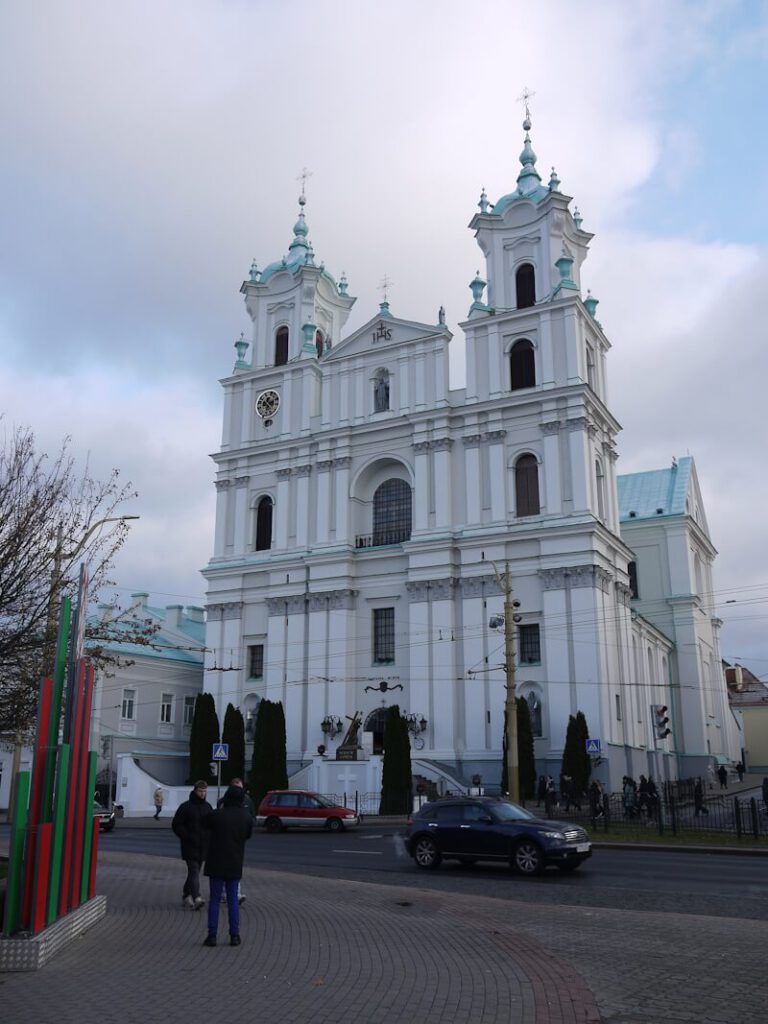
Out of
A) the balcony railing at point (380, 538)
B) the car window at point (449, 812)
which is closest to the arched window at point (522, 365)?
the balcony railing at point (380, 538)

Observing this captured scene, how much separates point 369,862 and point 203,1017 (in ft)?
48.6

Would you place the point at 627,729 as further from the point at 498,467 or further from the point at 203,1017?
the point at 203,1017

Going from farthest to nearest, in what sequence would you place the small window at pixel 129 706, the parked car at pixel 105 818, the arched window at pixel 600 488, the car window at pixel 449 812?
the small window at pixel 129 706 → the arched window at pixel 600 488 → the parked car at pixel 105 818 → the car window at pixel 449 812

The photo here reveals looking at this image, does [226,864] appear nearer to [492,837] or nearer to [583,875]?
[492,837]

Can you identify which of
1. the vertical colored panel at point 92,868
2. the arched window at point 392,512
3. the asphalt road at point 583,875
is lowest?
the asphalt road at point 583,875

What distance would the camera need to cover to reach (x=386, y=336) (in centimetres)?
5331

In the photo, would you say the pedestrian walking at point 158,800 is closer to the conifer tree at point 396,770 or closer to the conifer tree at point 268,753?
the conifer tree at point 268,753

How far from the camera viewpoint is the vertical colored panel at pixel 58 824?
1055 cm

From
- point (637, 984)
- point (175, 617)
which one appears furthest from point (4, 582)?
point (175, 617)

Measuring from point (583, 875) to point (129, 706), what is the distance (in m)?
40.9

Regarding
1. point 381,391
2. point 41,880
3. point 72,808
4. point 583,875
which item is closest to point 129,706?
point 381,391

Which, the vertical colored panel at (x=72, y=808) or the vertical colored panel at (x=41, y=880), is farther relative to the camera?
the vertical colored panel at (x=72, y=808)

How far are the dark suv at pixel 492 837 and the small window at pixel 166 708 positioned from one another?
3950 cm

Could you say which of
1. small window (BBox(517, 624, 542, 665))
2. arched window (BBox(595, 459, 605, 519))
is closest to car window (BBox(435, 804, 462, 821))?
small window (BBox(517, 624, 542, 665))
